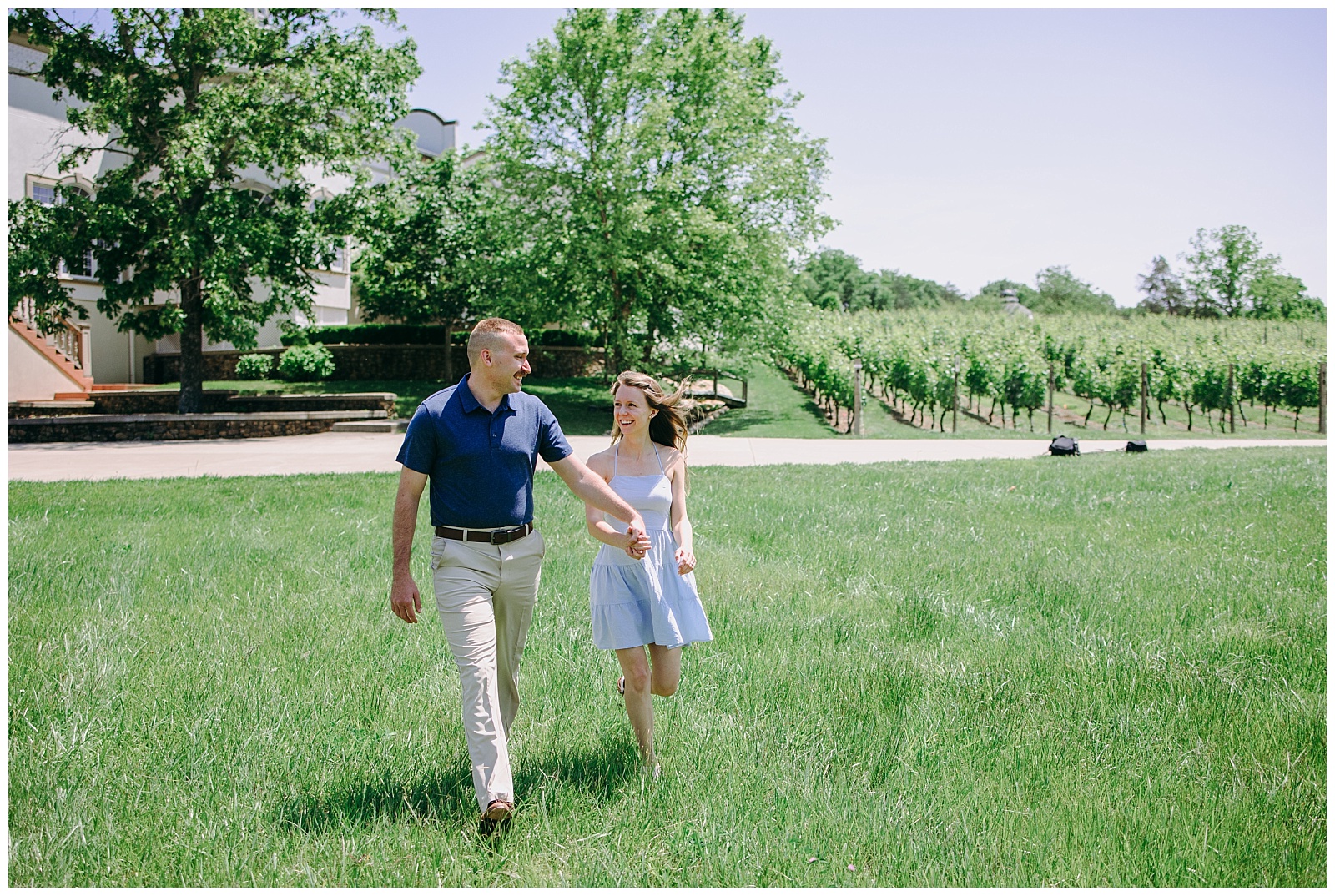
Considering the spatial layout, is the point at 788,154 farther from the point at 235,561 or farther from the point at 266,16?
the point at 235,561

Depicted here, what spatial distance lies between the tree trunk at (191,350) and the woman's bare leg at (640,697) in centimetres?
2311

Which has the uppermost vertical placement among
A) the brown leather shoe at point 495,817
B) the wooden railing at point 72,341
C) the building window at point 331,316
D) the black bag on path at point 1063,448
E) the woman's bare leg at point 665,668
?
the building window at point 331,316

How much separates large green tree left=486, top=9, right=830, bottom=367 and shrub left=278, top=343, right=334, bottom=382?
8.19m

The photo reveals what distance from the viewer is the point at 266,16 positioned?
24078 millimetres

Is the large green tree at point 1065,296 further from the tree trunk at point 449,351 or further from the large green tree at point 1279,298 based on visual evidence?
the tree trunk at point 449,351

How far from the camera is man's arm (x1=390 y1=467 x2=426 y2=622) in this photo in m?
3.86

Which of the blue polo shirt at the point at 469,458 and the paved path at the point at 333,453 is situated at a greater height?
the blue polo shirt at the point at 469,458

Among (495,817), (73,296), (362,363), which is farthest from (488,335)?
(73,296)

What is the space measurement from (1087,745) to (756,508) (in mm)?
6665

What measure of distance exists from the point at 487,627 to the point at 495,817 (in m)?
0.74

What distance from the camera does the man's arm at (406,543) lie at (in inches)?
152

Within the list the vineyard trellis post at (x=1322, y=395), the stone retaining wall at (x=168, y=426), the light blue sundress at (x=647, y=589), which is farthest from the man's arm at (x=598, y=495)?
the vineyard trellis post at (x=1322, y=395)

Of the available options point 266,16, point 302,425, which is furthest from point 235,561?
point 266,16

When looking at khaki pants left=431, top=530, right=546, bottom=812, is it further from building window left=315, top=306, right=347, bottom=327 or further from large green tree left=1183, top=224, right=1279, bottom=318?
large green tree left=1183, top=224, right=1279, bottom=318
